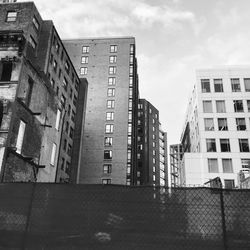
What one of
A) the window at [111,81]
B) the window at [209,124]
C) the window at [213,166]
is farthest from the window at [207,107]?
the window at [111,81]

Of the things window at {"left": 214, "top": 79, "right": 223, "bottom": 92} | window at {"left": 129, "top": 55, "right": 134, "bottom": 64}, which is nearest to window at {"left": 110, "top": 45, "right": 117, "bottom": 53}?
window at {"left": 129, "top": 55, "right": 134, "bottom": 64}

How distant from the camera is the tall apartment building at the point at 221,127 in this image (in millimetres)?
47938

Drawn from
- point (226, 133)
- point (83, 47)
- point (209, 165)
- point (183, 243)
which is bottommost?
point (183, 243)

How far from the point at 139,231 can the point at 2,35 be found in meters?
20.5

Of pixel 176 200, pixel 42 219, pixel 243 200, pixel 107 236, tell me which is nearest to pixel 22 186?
pixel 42 219

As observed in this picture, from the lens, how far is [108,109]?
6888cm

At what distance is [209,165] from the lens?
4838cm

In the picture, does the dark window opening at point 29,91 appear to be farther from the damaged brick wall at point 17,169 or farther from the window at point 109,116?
the window at point 109,116

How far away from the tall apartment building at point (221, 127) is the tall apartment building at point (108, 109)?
655 inches

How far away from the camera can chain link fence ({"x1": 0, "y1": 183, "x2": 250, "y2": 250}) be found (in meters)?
5.25

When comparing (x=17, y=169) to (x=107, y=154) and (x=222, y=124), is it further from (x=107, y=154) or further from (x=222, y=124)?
(x=107, y=154)

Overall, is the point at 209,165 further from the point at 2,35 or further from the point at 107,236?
the point at 107,236

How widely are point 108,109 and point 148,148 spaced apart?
39.3 metres

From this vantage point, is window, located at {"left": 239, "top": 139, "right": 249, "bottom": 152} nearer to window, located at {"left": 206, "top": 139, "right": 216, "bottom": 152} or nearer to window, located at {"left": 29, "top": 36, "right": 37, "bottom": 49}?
window, located at {"left": 206, "top": 139, "right": 216, "bottom": 152}
